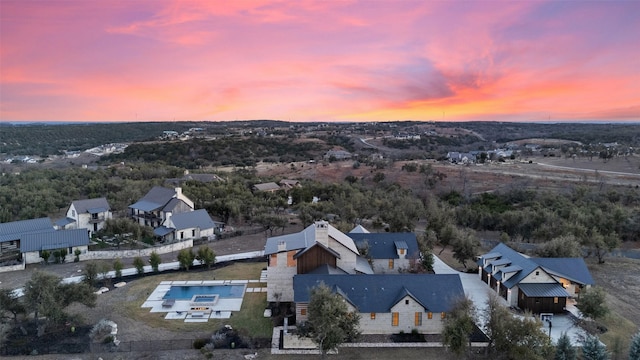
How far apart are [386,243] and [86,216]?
30.3 meters

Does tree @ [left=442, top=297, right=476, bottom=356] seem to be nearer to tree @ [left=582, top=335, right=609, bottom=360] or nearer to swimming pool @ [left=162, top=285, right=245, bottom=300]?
tree @ [left=582, top=335, right=609, bottom=360]

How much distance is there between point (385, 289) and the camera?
23.1 m

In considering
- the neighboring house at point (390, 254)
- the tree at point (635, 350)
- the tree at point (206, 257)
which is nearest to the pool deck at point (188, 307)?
the tree at point (206, 257)

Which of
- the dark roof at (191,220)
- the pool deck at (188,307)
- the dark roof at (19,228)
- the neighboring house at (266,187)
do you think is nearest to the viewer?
the pool deck at (188,307)

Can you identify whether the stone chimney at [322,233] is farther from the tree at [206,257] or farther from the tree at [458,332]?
the tree at [206,257]

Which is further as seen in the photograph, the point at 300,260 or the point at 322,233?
the point at 322,233

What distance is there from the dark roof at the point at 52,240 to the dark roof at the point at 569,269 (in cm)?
3484

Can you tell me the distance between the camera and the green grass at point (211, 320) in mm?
23062

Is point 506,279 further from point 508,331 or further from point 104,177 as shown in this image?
point 104,177

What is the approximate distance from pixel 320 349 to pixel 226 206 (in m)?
29.9

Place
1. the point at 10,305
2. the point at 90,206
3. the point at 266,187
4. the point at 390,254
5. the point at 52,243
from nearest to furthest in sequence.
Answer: the point at 10,305 < the point at 390,254 < the point at 52,243 < the point at 90,206 < the point at 266,187

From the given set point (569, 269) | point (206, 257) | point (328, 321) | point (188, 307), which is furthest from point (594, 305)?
point (206, 257)

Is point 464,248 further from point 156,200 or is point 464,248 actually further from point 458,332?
point 156,200

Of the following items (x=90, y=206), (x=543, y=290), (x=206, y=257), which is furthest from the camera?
(x=90, y=206)
